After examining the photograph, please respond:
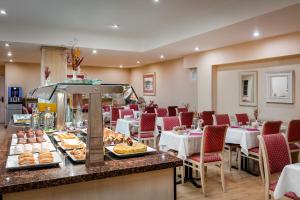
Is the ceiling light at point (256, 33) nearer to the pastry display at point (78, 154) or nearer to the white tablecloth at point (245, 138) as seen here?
the white tablecloth at point (245, 138)

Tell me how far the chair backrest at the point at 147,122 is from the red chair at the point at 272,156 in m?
3.31

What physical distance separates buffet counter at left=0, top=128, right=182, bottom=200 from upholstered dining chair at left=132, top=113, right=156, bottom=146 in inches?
146

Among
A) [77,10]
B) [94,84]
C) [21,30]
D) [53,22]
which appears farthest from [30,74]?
[94,84]

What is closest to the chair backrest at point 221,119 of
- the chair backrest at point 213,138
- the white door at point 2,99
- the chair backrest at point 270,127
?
the chair backrest at point 270,127

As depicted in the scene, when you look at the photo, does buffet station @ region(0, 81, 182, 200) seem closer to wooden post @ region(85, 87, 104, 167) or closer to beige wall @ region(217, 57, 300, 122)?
wooden post @ region(85, 87, 104, 167)

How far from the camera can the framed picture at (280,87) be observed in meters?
5.74

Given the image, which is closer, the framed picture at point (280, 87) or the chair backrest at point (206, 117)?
the framed picture at point (280, 87)

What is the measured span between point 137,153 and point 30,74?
10.8m

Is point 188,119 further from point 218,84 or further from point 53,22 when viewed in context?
point 53,22

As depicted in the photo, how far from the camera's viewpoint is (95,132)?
187cm

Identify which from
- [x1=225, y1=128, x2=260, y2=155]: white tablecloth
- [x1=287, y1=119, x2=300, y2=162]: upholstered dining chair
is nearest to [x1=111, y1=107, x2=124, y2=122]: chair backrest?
[x1=225, y1=128, x2=260, y2=155]: white tablecloth

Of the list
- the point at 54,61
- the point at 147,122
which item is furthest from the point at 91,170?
the point at 54,61

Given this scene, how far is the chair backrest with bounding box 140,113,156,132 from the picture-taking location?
583 centimetres

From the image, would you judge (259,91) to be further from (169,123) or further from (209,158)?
(209,158)
